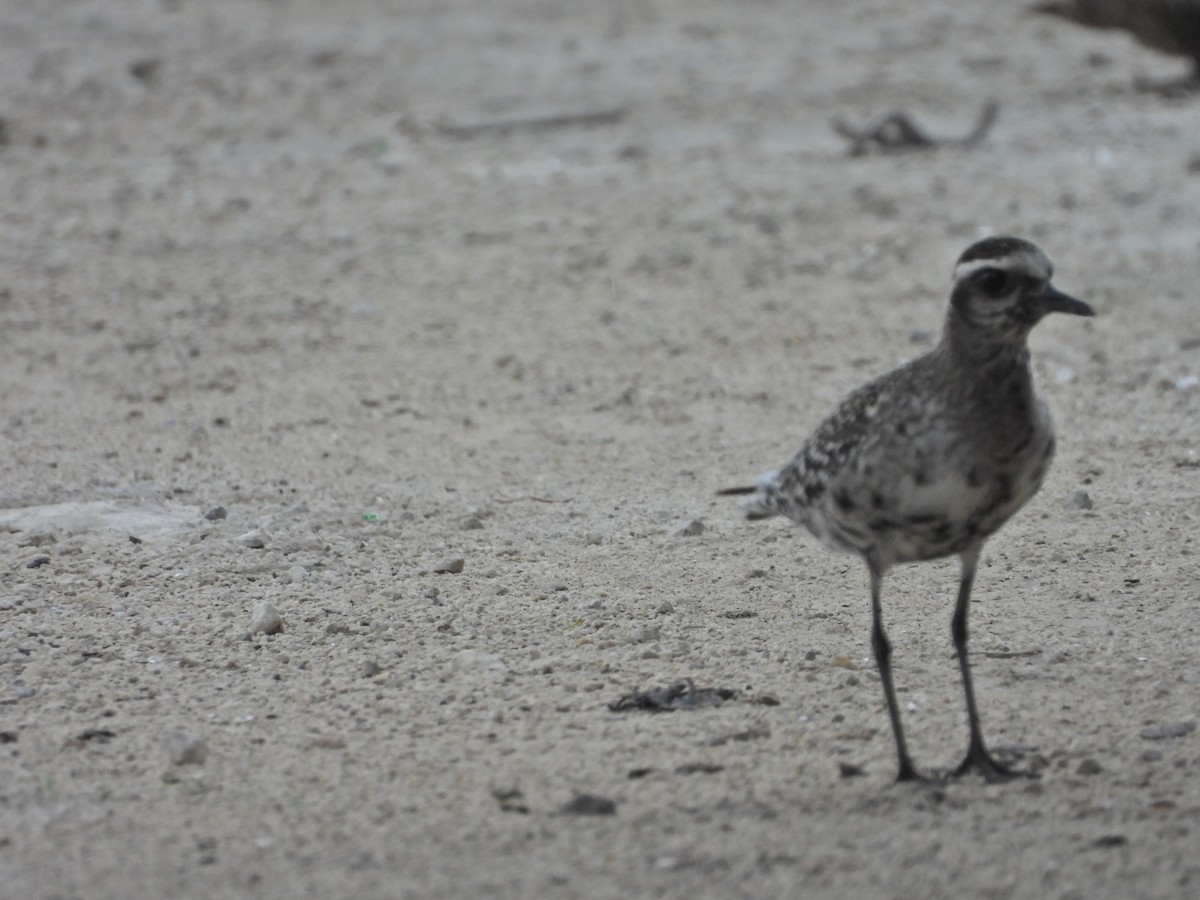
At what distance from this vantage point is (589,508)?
7.12 m

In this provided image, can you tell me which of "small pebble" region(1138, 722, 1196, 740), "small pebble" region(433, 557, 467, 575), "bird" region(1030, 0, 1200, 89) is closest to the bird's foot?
"small pebble" region(1138, 722, 1196, 740)

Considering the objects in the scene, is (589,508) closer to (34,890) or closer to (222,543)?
(222,543)

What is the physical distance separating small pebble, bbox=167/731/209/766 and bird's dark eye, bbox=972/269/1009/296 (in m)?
2.47

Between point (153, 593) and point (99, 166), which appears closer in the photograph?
point (153, 593)

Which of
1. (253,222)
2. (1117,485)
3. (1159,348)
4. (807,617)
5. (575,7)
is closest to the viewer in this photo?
(807,617)

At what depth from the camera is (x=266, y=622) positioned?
577 centimetres

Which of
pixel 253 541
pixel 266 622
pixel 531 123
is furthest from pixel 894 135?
pixel 266 622

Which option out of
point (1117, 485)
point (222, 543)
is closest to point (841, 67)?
point (1117, 485)

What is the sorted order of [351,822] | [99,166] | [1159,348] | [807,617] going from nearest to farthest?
[351,822], [807,617], [1159,348], [99,166]

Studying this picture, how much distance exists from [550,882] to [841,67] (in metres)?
12.6

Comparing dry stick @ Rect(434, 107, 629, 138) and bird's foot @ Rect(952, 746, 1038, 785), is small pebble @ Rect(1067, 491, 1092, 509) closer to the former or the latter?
bird's foot @ Rect(952, 746, 1038, 785)

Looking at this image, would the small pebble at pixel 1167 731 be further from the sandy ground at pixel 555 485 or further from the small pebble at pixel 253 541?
the small pebble at pixel 253 541

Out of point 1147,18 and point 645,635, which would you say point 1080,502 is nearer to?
point 645,635

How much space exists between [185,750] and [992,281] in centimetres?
253
